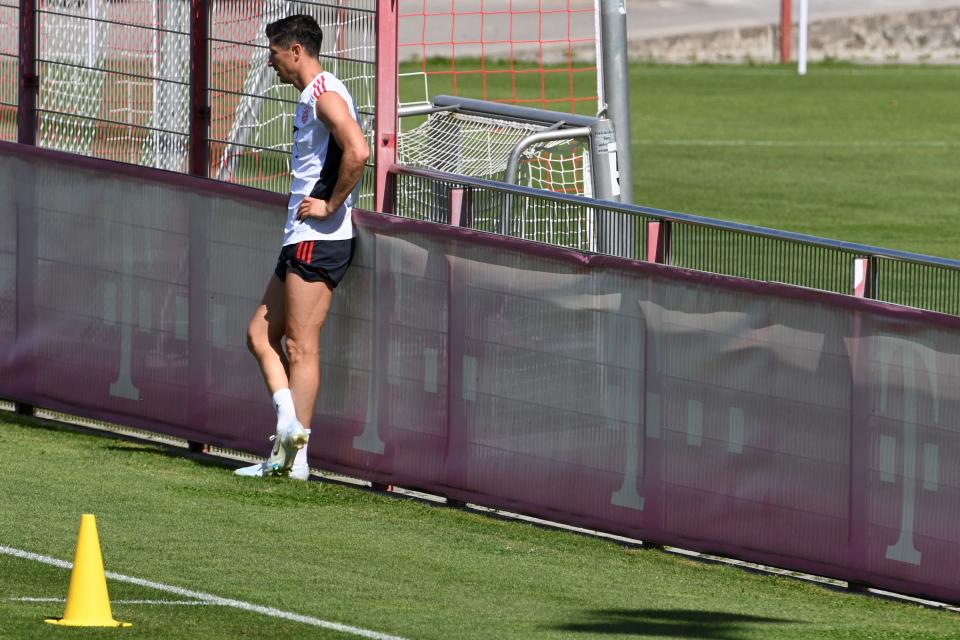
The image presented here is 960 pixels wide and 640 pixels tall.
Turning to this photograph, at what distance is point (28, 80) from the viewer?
1141 cm

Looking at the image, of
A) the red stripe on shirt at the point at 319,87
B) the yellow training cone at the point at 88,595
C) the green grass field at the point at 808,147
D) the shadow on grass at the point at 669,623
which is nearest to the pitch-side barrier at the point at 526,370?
the red stripe on shirt at the point at 319,87

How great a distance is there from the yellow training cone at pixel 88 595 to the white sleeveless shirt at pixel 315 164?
9.55 ft

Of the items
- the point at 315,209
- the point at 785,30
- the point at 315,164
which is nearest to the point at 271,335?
the point at 315,209

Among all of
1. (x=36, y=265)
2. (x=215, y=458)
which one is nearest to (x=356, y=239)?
(x=215, y=458)

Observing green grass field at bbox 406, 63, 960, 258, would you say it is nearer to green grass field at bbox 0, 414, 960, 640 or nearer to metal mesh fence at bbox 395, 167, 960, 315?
metal mesh fence at bbox 395, 167, 960, 315

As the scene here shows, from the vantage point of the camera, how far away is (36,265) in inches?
438

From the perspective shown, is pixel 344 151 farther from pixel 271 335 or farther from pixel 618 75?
pixel 618 75

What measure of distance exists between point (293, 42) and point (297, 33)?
0.14 ft

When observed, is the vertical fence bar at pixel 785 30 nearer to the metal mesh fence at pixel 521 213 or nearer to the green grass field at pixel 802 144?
the green grass field at pixel 802 144

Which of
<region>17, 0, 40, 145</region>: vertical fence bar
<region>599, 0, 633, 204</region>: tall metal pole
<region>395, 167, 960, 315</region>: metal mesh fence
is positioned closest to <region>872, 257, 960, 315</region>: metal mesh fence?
<region>395, 167, 960, 315</region>: metal mesh fence

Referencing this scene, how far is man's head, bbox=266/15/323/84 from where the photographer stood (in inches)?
374

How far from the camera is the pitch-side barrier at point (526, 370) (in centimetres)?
802

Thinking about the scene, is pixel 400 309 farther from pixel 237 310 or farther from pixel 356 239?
pixel 237 310

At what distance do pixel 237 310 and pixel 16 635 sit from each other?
3730mm
